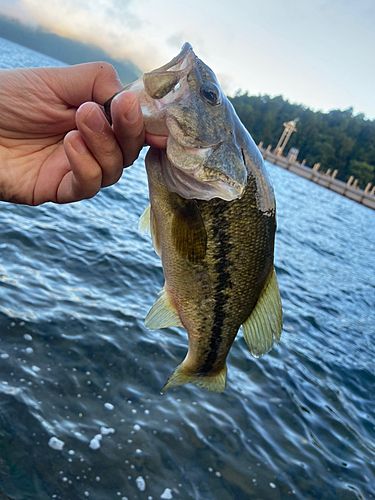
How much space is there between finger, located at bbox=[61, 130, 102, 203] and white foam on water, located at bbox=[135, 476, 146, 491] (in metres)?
3.34

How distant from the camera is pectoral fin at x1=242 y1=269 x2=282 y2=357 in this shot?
301cm

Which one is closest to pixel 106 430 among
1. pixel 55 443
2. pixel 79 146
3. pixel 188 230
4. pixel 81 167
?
pixel 55 443

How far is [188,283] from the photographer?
116 inches

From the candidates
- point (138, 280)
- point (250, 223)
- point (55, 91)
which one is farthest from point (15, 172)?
point (138, 280)

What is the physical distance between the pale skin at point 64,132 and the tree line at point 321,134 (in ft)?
366

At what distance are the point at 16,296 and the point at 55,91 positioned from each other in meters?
5.02

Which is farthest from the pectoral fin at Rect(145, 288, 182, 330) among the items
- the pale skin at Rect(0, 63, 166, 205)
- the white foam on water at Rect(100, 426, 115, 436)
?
the white foam on water at Rect(100, 426, 115, 436)

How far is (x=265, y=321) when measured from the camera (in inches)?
120

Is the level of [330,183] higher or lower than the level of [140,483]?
higher

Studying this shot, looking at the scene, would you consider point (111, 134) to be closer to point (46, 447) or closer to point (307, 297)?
point (46, 447)

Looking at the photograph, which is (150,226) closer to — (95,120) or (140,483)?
(95,120)

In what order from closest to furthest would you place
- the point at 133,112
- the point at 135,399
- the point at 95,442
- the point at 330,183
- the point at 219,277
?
the point at 133,112 → the point at 219,277 → the point at 95,442 → the point at 135,399 → the point at 330,183

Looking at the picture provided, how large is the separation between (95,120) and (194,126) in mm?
481

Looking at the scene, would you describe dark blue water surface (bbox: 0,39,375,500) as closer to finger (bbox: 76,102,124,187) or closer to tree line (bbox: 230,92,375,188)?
finger (bbox: 76,102,124,187)
